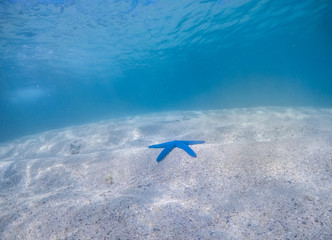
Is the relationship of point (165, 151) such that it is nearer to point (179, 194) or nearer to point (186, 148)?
point (186, 148)

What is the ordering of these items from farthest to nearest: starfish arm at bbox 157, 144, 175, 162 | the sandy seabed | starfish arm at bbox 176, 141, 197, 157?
1. starfish arm at bbox 157, 144, 175, 162
2. starfish arm at bbox 176, 141, 197, 157
3. the sandy seabed

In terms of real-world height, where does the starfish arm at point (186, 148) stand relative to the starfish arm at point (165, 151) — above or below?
above

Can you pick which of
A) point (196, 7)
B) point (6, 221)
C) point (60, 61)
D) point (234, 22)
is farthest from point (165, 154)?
point (60, 61)

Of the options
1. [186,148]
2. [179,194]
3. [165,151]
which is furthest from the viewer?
[165,151]

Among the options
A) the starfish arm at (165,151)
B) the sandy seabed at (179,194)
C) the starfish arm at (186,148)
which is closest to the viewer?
the sandy seabed at (179,194)

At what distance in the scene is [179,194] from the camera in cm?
342

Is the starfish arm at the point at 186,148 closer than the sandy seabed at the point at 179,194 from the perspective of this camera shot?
No

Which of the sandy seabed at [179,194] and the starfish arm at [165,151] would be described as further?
the starfish arm at [165,151]

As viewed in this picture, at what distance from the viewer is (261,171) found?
365 centimetres

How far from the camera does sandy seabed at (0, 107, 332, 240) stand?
8.03 ft

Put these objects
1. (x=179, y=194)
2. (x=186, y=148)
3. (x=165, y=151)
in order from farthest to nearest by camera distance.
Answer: (x=165, y=151)
(x=186, y=148)
(x=179, y=194)

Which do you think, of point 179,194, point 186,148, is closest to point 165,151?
point 186,148

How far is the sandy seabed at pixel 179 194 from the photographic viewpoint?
245 centimetres

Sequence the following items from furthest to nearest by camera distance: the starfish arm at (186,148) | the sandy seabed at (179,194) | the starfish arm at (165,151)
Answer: the starfish arm at (165,151) → the starfish arm at (186,148) → the sandy seabed at (179,194)
